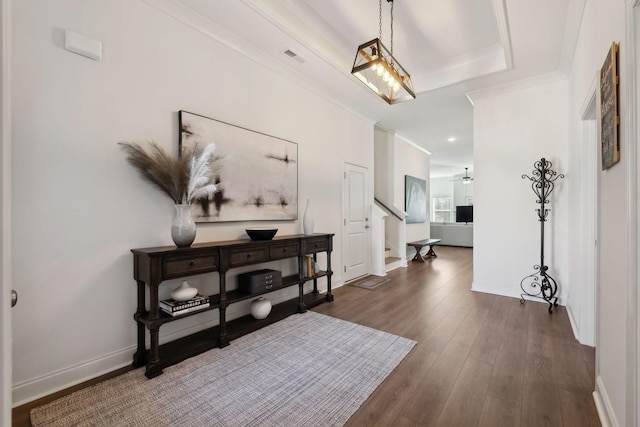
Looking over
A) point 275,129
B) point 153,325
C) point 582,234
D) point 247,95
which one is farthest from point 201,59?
point 582,234

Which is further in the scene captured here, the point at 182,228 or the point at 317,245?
the point at 317,245

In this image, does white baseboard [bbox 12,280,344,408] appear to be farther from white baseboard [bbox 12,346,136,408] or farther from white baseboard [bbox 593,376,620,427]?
white baseboard [bbox 593,376,620,427]

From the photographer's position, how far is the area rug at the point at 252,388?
1651 millimetres

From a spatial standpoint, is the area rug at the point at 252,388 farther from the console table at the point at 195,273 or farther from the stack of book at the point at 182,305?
the stack of book at the point at 182,305

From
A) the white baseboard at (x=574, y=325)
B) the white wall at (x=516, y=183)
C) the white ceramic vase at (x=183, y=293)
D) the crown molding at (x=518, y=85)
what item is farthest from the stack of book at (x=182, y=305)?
the crown molding at (x=518, y=85)

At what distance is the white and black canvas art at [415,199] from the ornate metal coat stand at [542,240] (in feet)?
10.8

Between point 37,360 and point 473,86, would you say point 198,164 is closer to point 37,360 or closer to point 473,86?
point 37,360

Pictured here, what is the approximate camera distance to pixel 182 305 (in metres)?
2.22

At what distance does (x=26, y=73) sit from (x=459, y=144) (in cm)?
814

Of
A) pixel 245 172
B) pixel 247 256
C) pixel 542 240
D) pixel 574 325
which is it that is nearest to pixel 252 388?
pixel 247 256

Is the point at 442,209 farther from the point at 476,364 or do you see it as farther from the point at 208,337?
the point at 208,337

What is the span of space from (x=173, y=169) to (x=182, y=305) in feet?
3.55

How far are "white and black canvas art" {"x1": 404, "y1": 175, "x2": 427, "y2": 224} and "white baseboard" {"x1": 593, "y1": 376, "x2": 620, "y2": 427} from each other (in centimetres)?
533

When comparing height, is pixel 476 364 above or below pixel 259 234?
below
